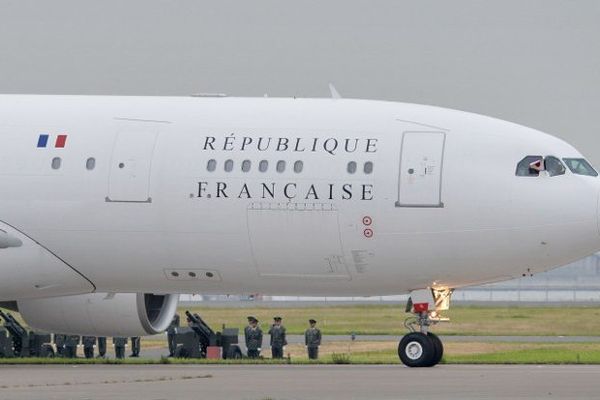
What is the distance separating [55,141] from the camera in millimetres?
32938

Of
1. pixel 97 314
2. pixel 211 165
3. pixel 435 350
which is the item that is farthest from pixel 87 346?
pixel 435 350

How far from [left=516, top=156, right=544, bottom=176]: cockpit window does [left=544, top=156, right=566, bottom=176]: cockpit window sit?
0.13m

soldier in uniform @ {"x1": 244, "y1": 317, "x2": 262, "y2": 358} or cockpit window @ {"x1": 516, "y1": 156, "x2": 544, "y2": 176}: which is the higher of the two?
cockpit window @ {"x1": 516, "y1": 156, "x2": 544, "y2": 176}

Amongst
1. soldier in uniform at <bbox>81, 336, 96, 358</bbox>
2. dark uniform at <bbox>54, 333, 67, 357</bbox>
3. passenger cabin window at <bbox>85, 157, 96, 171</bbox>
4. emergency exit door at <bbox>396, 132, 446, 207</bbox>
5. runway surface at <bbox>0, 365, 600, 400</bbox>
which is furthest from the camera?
soldier in uniform at <bbox>81, 336, 96, 358</bbox>

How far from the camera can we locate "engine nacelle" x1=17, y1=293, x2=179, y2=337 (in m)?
34.8

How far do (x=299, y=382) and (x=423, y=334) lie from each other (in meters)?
4.58

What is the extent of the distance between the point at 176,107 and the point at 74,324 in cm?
551

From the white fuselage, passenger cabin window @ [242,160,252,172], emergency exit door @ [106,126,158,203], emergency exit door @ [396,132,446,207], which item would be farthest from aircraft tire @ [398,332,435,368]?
emergency exit door @ [106,126,158,203]

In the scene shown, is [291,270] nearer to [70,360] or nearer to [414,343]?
[414,343]

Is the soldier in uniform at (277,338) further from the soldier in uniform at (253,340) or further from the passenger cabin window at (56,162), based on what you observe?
the passenger cabin window at (56,162)

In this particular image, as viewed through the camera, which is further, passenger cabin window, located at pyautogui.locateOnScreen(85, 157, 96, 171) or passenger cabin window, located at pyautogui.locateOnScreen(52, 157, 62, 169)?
passenger cabin window, located at pyautogui.locateOnScreen(52, 157, 62, 169)

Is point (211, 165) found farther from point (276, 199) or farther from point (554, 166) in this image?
point (554, 166)

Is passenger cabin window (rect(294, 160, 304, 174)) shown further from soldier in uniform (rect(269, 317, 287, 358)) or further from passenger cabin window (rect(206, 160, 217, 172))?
soldier in uniform (rect(269, 317, 287, 358))

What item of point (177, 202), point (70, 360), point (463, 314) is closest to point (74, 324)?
point (70, 360)
